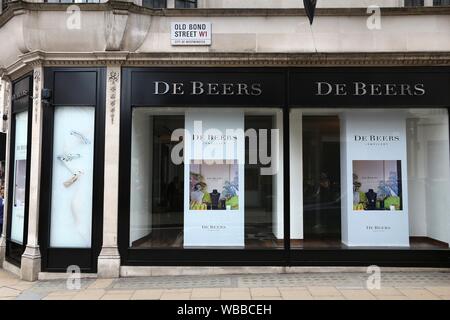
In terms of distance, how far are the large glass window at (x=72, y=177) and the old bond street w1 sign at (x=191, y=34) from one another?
2056mm

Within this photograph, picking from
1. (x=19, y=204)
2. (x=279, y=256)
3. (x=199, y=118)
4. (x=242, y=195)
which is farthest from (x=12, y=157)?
(x=279, y=256)

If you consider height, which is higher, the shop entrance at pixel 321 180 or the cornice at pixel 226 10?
the cornice at pixel 226 10

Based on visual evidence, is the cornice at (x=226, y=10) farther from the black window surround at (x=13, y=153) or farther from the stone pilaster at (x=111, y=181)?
the black window surround at (x=13, y=153)

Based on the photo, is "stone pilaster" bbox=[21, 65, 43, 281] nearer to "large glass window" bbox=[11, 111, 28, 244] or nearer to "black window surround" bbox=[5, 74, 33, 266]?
"black window surround" bbox=[5, 74, 33, 266]

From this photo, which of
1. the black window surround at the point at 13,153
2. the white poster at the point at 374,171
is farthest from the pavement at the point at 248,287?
the white poster at the point at 374,171

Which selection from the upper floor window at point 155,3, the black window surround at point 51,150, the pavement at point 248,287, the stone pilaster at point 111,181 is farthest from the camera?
the upper floor window at point 155,3

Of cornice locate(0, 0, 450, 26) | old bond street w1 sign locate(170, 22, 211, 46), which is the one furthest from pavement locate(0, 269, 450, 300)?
cornice locate(0, 0, 450, 26)

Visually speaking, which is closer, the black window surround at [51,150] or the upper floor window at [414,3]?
the black window surround at [51,150]

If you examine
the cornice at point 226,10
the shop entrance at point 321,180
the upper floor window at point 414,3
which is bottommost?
the shop entrance at point 321,180

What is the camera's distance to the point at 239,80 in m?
7.72

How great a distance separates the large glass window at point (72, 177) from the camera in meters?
7.62

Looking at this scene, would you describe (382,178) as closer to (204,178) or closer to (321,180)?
(321,180)

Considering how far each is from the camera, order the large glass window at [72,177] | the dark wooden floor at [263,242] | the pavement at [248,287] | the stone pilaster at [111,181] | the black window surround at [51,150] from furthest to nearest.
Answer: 1. the dark wooden floor at [263,242]
2. the large glass window at [72,177]
3. the black window surround at [51,150]
4. the stone pilaster at [111,181]
5. the pavement at [248,287]

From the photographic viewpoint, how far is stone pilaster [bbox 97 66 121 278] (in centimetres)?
741
